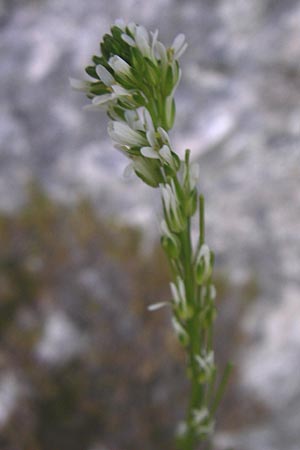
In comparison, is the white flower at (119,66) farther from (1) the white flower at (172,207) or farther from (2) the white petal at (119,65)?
(1) the white flower at (172,207)

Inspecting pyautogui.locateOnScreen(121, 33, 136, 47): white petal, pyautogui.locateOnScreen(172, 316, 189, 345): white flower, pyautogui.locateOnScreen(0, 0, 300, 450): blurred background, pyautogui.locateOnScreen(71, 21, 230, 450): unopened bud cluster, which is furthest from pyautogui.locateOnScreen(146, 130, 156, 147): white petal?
pyautogui.locateOnScreen(0, 0, 300, 450): blurred background

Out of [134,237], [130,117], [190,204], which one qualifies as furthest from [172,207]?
[134,237]

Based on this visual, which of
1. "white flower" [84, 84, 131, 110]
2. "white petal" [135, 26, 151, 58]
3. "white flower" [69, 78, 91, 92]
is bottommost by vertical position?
"white flower" [84, 84, 131, 110]

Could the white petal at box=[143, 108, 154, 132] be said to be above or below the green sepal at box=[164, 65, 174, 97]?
below

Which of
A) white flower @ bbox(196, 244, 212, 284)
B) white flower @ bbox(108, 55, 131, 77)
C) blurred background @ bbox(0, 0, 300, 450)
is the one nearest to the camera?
white flower @ bbox(108, 55, 131, 77)

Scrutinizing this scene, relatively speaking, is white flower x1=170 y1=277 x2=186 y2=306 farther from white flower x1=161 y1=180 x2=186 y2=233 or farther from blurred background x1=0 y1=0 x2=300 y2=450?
blurred background x1=0 y1=0 x2=300 y2=450

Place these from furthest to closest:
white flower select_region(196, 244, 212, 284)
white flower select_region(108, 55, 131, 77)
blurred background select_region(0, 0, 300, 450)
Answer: blurred background select_region(0, 0, 300, 450) → white flower select_region(196, 244, 212, 284) → white flower select_region(108, 55, 131, 77)

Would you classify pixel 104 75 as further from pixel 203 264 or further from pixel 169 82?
pixel 203 264

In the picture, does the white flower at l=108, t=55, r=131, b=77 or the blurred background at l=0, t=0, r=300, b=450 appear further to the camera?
the blurred background at l=0, t=0, r=300, b=450

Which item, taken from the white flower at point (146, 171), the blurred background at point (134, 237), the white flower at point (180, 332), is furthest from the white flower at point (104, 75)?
the blurred background at point (134, 237)
